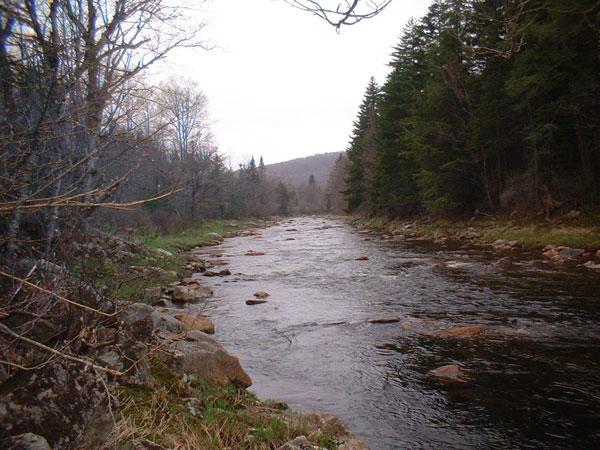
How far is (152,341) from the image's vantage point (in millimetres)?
4082

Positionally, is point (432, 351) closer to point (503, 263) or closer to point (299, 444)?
point (299, 444)

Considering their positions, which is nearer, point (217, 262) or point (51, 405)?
point (51, 405)

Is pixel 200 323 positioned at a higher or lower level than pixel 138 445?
lower

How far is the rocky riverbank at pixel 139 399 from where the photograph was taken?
7.54 feet

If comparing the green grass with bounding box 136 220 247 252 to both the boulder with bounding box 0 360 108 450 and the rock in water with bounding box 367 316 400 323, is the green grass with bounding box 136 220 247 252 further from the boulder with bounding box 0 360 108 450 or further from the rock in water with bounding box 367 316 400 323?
the boulder with bounding box 0 360 108 450

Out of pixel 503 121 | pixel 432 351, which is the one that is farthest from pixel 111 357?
pixel 503 121

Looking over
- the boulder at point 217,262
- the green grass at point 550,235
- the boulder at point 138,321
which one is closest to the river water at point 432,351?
the boulder at point 138,321

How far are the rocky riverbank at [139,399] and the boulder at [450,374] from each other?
191 centimetres

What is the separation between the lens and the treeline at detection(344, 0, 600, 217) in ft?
49.5

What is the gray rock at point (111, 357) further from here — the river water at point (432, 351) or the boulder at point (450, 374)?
the boulder at point (450, 374)

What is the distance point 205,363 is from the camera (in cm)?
488

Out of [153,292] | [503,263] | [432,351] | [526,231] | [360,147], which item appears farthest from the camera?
[360,147]

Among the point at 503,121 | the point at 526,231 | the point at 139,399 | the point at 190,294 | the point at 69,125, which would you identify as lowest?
the point at 190,294

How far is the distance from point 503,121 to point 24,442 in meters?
22.6
